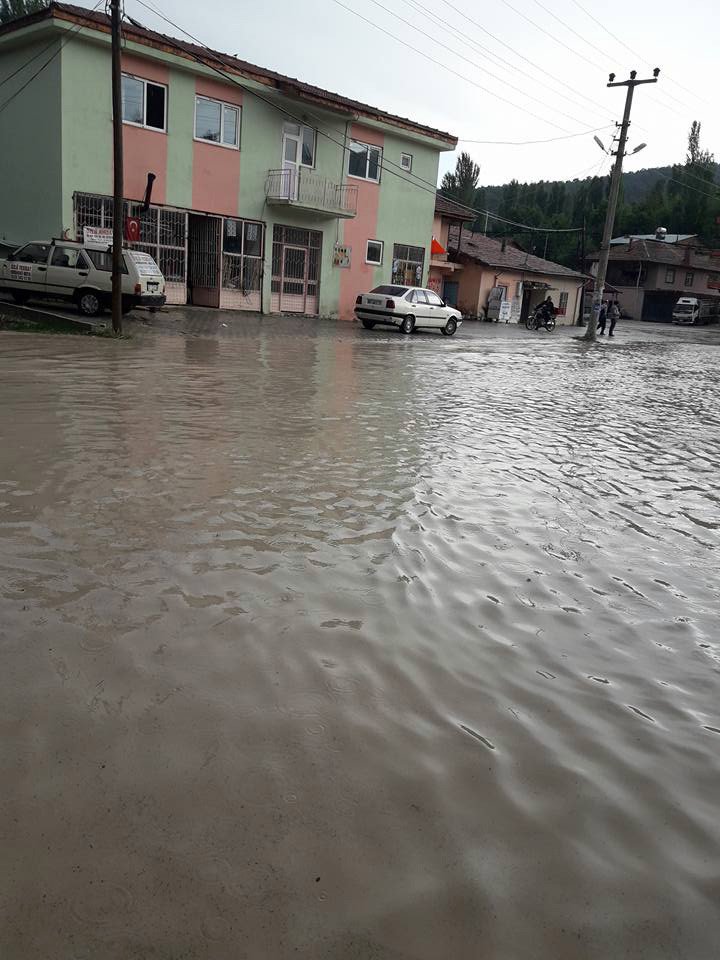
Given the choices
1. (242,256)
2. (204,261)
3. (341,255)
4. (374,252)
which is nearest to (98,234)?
(204,261)

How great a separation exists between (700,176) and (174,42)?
82199 mm

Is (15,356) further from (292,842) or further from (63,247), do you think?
(292,842)

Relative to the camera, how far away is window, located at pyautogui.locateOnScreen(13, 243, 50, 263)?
18.6 meters

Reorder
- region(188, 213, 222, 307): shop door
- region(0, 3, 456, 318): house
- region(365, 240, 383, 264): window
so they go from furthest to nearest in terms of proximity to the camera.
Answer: region(365, 240, 383, 264): window < region(188, 213, 222, 307): shop door < region(0, 3, 456, 318): house

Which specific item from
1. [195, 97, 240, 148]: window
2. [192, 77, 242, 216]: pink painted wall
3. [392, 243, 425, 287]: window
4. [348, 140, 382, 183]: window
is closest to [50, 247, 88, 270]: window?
[192, 77, 242, 216]: pink painted wall

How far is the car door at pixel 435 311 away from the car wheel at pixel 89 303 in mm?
12492

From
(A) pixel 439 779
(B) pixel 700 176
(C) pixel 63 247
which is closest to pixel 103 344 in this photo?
(C) pixel 63 247

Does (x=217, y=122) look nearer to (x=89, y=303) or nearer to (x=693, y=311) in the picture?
(x=89, y=303)

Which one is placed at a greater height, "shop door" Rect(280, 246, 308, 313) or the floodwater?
"shop door" Rect(280, 246, 308, 313)

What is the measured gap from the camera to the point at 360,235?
30.2 meters

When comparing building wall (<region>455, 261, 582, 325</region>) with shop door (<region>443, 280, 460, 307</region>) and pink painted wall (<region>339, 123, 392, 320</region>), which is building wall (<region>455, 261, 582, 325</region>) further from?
pink painted wall (<region>339, 123, 392, 320</region>)

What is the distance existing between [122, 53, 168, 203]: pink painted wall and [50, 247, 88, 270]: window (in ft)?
15.7

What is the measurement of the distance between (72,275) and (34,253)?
1.11m

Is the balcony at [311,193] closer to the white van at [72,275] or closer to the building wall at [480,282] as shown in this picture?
the white van at [72,275]
